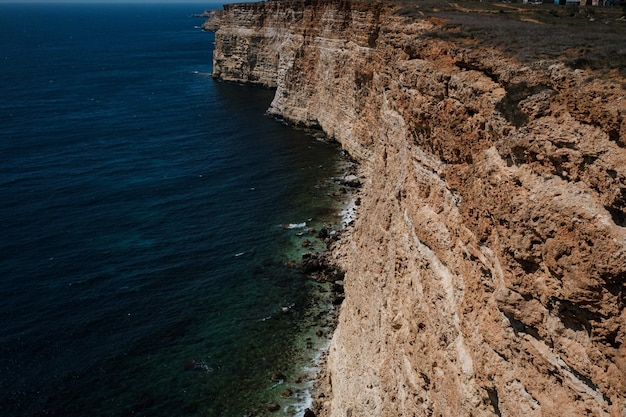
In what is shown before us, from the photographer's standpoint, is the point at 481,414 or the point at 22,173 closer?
the point at 481,414

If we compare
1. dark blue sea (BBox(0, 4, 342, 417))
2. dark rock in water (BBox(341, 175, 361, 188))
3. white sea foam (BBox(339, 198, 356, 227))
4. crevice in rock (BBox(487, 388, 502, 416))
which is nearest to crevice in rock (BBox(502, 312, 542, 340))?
crevice in rock (BBox(487, 388, 502, 416))

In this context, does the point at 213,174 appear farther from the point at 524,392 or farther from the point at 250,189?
the point at 524,392

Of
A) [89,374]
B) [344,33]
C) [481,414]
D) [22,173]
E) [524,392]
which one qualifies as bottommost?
[89,374]

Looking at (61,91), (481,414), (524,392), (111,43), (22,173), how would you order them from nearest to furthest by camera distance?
(524,392) → (481,414) → (22,173) → (61,91) → (111,43)

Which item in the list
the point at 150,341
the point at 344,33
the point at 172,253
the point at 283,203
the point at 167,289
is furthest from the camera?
the point at 344,33

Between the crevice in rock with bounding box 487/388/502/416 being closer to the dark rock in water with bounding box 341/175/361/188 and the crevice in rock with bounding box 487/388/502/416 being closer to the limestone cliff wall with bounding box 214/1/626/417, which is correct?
the limestone cliff wall with bounding box 214/1/626/417

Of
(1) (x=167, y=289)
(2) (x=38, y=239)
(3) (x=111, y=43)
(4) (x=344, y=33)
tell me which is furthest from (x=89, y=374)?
(3) (x=111, y=43)

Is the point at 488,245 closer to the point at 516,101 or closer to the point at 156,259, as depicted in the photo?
the point at 516,101
